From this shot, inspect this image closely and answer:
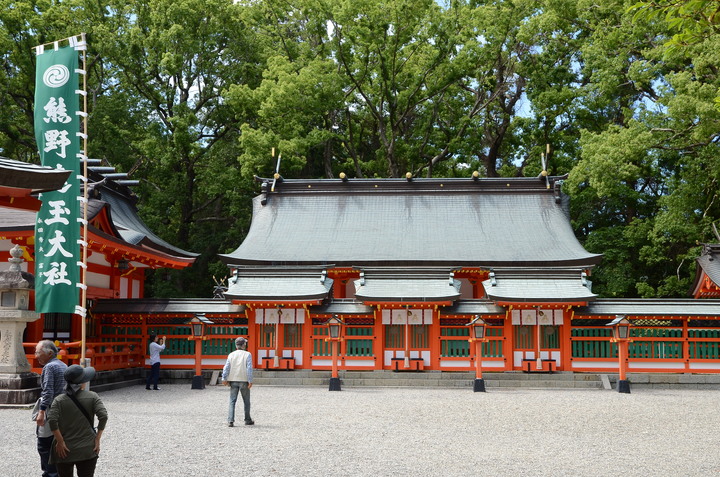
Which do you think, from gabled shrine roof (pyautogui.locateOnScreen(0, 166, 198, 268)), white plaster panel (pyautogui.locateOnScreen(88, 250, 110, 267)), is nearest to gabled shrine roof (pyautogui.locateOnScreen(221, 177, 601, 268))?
gabled shrine roof (pyautogui.locateOnScreen(0, 166, 198, 268))

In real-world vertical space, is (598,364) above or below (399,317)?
below

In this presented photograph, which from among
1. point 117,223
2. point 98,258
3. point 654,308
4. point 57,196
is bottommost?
point 654,308

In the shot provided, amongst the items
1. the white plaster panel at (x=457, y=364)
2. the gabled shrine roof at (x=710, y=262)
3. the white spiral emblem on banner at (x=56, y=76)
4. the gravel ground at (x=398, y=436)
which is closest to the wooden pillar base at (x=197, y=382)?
the gravel ground at (x=398, y=436)

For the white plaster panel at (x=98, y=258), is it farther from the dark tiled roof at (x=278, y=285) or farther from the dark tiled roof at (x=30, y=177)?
the dark tiled roof at (x=30, y=177)

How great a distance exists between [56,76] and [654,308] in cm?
1632

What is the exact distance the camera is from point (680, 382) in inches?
783

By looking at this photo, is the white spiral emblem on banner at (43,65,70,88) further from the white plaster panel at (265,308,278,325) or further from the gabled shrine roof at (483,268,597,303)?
the gabled shrine roof at (483,268,597,303)

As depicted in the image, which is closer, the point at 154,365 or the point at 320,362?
the point at 154,365

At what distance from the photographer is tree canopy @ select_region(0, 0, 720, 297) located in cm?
3194

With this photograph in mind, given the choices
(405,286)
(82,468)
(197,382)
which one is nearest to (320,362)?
Result: (405,286)

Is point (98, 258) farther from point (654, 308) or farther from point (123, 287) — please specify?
point (654, 308)

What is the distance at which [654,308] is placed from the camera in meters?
20.3

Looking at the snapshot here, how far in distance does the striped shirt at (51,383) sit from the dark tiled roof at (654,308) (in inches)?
→ 649

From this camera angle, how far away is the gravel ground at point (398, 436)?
8.98m
